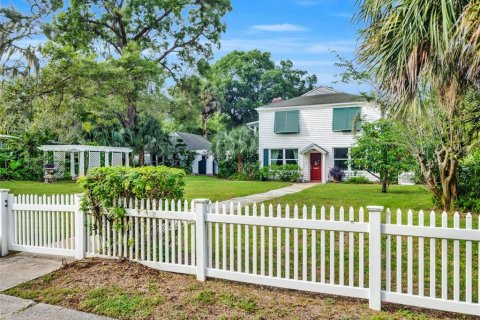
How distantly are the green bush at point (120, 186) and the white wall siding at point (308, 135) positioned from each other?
18.1 metres

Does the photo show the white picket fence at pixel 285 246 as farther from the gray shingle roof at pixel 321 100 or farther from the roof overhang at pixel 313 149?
the gray shingle roof at pixel 321 100

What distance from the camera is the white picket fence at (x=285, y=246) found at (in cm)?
362

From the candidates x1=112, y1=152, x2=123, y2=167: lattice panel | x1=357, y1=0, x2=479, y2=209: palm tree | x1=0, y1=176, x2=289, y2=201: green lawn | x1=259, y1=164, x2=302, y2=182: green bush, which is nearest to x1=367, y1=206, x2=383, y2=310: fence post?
x1=357, y1=0, x2=479, y2=209: palm tree

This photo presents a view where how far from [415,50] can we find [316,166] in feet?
60.7

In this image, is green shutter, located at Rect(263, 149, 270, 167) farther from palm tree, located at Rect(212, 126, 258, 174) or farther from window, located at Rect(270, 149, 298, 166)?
palm tree, located at Rect(212, 126, 258, 174)

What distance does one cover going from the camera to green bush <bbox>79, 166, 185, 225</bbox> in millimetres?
4988

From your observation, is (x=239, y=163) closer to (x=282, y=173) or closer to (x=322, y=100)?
(x=282, y=173)

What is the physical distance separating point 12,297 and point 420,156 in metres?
9.14

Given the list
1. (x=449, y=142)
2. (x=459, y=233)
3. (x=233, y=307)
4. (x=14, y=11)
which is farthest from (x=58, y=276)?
(x=14, y=11)

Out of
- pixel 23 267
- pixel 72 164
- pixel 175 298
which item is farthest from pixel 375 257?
pixel 72 164

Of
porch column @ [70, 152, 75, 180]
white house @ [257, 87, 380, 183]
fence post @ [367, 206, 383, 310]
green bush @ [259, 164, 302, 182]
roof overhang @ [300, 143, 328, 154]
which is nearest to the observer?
fence post @ [367, 206, 383, 310]

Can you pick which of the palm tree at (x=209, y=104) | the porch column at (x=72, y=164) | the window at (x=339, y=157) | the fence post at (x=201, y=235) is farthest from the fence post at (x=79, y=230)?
the palm tree at (x=209, y=104)

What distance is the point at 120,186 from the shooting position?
508 centimetres

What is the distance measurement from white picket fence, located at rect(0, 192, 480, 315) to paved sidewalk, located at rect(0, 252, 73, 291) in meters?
0.13
